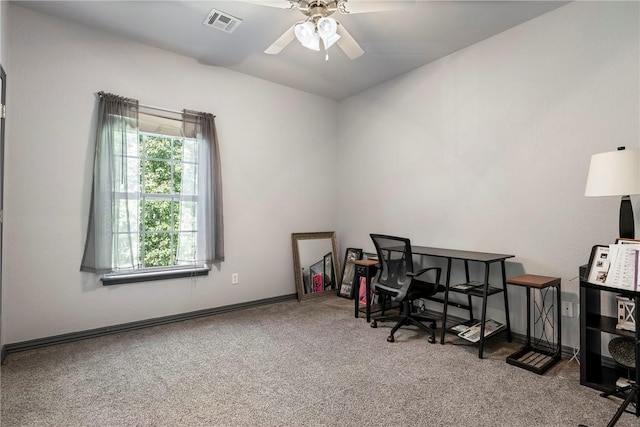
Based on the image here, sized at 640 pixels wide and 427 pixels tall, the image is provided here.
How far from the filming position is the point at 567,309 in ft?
8.56

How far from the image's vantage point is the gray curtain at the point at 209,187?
3.55m

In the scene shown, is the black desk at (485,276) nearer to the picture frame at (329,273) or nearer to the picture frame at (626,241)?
the picture frame at (626,241)

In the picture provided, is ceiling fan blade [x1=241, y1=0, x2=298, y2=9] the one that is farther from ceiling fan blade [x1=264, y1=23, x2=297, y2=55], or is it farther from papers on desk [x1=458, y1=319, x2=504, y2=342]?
papers on desk [x1=458, y1=319, x2=504, y2=342]

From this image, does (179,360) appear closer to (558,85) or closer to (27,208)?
(27,208)

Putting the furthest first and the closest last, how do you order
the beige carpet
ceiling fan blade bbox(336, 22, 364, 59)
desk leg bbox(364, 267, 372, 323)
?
desk leg bbox(364, 267, 372, 323), ceiling fan blade bbox(336, 22, 364, 59), the beige carpet

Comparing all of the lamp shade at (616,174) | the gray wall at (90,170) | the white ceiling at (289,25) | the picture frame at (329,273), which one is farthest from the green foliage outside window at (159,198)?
the lamp shade at (616,174)

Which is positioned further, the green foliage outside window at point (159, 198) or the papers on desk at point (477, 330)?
the green foliage outside window at point (159, 198)

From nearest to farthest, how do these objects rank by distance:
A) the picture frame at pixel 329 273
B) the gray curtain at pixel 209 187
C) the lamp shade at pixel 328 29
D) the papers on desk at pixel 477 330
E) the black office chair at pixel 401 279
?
the lamp shade at pixel 328 29 → the papers on desk at pixel 477 330 → the black office chair at pixel 401 279 → the gray curtain at pixel 209 187 → the picture frame at pixel 329 273

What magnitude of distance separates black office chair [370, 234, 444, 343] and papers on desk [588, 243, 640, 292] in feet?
3.63

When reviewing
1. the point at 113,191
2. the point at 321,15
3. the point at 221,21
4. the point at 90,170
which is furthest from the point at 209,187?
the point at 321,15

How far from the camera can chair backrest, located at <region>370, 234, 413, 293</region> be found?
2885 mm

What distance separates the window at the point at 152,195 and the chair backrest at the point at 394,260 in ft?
5.99

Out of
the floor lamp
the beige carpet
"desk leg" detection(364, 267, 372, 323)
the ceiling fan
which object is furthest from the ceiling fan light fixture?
the beige carpet

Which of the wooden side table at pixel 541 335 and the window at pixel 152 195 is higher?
the window at pixel 152 195
